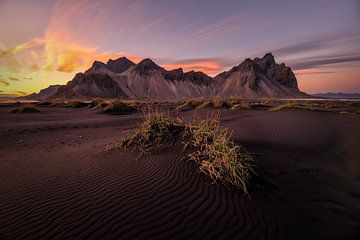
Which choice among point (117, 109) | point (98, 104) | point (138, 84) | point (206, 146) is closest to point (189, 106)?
point (117, 109)

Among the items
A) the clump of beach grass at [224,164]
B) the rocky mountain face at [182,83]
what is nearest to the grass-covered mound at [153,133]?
the clump of beach grass at [224,164]

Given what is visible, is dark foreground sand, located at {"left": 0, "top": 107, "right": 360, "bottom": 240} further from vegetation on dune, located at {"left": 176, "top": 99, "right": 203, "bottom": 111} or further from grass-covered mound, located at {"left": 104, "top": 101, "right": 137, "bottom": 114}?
vegetation on dune, located at {"left": 176, "top": 99, "right": 203, "bottom": 111}

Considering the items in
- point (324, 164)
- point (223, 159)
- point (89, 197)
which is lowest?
point (324, 164)

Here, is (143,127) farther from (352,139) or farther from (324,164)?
(352,139)

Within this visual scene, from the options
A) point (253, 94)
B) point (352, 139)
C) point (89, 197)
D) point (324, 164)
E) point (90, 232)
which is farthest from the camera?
point (253, 94)

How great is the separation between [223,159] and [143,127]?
352 centimetres

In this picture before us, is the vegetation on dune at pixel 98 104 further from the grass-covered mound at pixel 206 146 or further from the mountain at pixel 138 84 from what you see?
the mountain at pixel 138 84

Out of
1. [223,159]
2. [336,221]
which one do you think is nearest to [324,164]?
[336,221]

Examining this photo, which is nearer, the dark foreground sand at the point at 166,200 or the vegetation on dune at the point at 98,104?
the dark foreground sand at the point at 166,200

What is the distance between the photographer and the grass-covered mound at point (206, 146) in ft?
13.6

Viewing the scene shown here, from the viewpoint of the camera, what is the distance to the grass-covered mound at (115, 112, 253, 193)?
13.6 feet

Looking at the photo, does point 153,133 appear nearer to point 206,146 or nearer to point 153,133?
point 153,133

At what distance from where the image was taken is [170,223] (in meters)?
2.91

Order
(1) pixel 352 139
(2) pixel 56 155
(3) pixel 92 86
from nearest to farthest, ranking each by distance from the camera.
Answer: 1. (2) pixel 56 155
2. (1) pixel 352 139
3. (3) pixel 92 86
